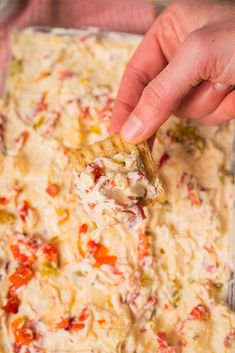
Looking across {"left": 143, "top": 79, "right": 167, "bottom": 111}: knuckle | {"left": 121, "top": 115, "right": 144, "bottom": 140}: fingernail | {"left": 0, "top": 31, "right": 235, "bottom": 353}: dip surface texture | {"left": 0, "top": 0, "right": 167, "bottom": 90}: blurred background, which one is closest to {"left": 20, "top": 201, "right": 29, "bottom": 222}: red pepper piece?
{"left": 0, "top": 31, "right": 235, "bottom": 353}: dip surface texture

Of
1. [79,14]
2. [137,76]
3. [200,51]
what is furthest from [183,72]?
[79,14]

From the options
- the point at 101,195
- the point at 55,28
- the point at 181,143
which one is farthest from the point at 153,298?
the point at 55,28

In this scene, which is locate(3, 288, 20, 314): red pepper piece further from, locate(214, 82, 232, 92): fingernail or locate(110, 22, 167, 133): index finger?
locate(214, 82, 232, 92): fingernail

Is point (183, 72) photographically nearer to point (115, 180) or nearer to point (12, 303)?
point (115, 180)

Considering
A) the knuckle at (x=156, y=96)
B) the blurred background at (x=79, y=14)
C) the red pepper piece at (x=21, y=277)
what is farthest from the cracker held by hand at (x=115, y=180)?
the blurred background at (x=79, y=14)

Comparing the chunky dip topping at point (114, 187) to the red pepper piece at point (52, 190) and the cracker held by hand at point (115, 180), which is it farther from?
the red pepper piece at point (52, 190)
